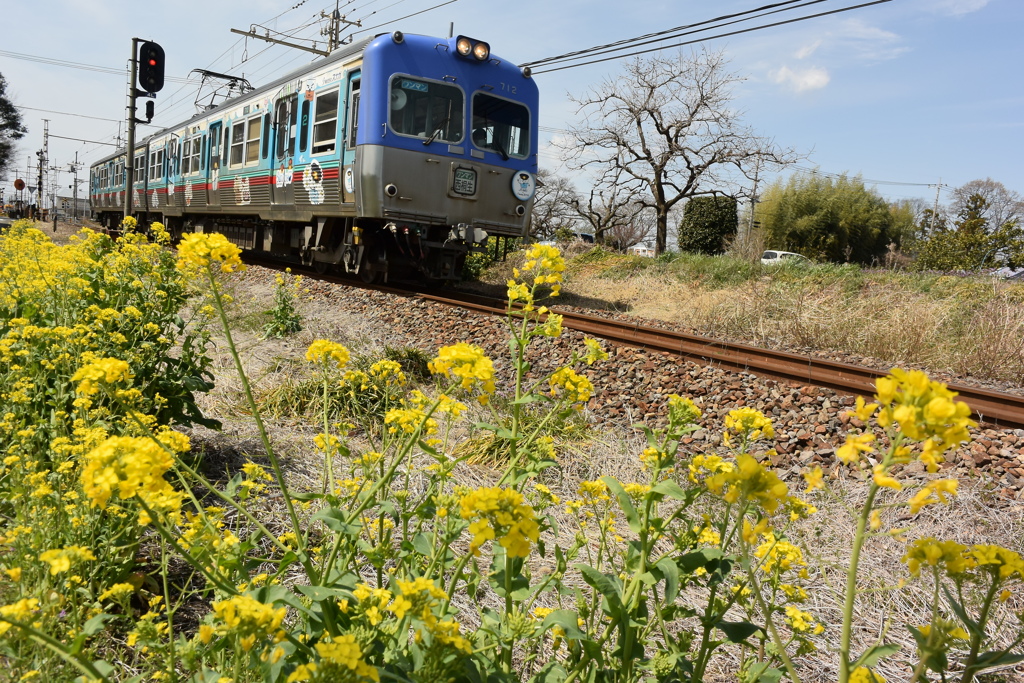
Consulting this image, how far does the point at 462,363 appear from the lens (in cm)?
142

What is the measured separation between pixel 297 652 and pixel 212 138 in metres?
14.7

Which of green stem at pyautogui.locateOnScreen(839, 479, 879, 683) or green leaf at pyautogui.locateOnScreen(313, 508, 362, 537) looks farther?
green leaf at pyautogui.locateOnScreen(313, 508, 362, 537)

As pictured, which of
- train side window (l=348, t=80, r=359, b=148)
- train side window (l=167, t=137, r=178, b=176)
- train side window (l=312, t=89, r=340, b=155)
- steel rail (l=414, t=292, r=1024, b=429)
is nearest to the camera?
steel rail (l=414, t=292, r=1024, b=429)

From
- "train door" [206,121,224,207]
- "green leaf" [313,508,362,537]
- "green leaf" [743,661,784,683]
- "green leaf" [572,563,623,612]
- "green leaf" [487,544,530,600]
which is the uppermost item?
"train door" [206,121,224,207]

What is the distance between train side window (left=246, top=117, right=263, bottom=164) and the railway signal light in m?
1.52

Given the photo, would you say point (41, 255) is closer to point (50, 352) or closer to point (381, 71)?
point (50, 352)

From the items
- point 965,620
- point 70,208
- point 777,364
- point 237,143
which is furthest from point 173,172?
point 70,208

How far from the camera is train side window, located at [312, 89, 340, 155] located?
9273mm

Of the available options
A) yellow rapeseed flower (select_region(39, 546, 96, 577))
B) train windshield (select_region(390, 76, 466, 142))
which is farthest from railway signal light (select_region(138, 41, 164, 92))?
yellow rapeseed flower (select_region(39, 546, 96, 577))

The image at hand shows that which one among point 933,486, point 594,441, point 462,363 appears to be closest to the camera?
point 933,486

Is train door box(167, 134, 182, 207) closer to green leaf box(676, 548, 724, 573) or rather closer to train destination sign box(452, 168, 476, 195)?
train destination sign box(452, 168, 476, 195)

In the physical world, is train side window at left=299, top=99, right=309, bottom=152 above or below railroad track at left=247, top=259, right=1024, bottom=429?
above

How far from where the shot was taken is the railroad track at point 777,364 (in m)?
4.50

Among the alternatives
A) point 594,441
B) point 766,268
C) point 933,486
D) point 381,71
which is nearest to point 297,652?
point 933,486
